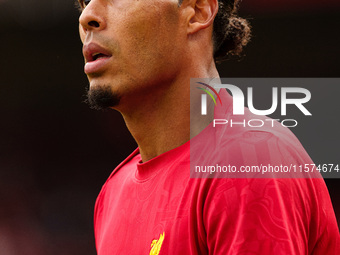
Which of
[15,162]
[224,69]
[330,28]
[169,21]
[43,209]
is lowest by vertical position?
[43,209]

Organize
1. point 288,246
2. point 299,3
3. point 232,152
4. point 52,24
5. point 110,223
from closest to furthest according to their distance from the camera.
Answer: point 288,246, point 232,152, point 110,223, point 299,3, point 52,24

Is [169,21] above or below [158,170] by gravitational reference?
above

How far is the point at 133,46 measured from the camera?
1356 mm

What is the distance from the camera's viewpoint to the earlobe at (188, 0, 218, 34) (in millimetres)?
1414

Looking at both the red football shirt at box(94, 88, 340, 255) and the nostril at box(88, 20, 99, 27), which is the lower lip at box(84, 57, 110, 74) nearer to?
the nostril at box(88, 20, 99, 27)

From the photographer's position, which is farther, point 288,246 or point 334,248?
point 334,248

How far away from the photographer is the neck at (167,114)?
4.55 ft

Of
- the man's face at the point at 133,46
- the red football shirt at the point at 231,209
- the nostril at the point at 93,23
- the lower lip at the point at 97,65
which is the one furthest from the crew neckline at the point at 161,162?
the nostril at the point at 93,23

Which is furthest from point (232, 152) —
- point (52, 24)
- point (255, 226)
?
point (52, 24)

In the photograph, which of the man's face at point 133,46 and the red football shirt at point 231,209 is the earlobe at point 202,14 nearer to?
the man's face at point 133,46

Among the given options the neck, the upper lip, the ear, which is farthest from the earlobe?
the upper lip

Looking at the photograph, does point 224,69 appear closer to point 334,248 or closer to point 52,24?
point 52,24

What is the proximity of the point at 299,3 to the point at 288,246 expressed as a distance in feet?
Answer: 10.7

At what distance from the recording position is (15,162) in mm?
4531
